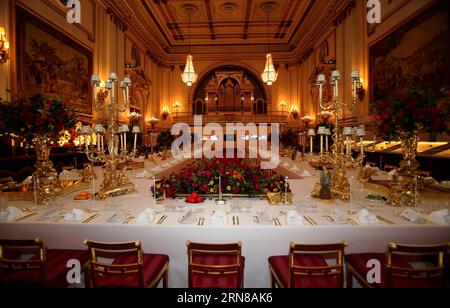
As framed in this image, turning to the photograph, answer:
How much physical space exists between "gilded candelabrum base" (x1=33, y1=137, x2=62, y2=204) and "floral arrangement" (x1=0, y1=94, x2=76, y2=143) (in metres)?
0.12

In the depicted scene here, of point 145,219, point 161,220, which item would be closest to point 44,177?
point 145,219

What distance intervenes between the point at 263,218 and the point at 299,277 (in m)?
0.55

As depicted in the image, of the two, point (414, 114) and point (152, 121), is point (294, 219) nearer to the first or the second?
point (414, 114)

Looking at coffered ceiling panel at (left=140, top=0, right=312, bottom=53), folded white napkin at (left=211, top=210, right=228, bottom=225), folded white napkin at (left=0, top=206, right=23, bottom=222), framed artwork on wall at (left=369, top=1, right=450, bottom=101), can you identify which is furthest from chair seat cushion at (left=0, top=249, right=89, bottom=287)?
coffered ceiling panel at (left=140, top=0, right=312, bottom=53)

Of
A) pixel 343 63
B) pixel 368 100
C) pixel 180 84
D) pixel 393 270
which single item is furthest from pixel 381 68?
pixel 180 84

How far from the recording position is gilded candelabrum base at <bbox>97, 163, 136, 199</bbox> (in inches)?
115

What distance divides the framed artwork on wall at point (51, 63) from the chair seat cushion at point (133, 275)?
461cm

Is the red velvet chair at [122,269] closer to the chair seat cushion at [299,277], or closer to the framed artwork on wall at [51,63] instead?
the chair seat cushion at [299,277]

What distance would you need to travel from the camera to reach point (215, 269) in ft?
5.55

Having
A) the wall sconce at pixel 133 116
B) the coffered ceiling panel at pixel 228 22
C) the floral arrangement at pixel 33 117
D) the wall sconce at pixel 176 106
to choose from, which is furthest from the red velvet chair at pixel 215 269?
the wall sconce at pixel 176 106

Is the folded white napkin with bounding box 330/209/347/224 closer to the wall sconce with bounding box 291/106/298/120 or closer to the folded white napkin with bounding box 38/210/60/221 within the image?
the folded white napkin with bounding box 38/210/60/221

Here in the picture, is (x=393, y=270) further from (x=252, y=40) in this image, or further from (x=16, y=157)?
(x=252, y=40)

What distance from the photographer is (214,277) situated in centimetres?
188

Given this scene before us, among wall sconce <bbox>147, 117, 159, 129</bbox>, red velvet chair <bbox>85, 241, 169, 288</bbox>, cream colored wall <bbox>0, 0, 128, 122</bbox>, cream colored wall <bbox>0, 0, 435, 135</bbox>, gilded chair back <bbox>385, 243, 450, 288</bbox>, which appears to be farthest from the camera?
wall sconce <bbox>147, 117, 159, 129</bbox>
